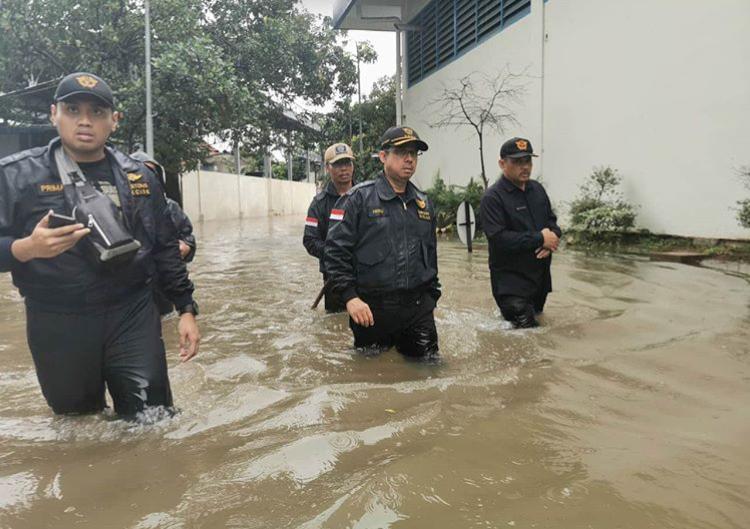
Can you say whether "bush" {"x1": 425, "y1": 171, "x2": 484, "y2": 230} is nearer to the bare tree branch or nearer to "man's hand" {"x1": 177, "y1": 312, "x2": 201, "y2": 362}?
the bare tree branch

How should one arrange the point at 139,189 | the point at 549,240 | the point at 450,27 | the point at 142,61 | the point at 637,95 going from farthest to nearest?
1. the point at 450,27
2. the point at 142,61
3. the point at 637,95
4. the point at 549,240
5. the point at 139,189

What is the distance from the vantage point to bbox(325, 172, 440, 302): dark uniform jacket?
12.8 ft

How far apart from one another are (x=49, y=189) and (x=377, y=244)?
6.36 ft

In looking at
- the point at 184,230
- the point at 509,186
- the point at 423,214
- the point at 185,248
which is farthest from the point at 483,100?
the point at 423,214

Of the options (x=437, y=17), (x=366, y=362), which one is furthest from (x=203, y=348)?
(x=437, y=17)

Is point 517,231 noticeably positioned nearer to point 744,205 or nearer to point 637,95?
point 744,205

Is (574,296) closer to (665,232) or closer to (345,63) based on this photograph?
(665,232)

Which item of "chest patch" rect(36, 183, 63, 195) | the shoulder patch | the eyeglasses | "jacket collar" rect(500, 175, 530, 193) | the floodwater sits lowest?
the floodwater

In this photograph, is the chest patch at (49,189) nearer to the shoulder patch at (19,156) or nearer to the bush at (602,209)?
the shoulder patch at (19,156)

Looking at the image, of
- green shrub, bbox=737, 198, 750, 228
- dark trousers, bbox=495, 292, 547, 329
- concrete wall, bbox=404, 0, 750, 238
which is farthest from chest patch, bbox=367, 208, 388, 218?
concrete wall, bbox=404, 0, 750, 238

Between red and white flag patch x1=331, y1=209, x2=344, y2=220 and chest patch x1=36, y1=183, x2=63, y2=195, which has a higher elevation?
chest patch x1=36, y1=183, x2=63, y2=195

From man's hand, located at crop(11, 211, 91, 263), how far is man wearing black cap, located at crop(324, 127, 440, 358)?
1.74 metres

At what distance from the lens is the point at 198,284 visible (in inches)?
336

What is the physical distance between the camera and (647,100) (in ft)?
33.8
